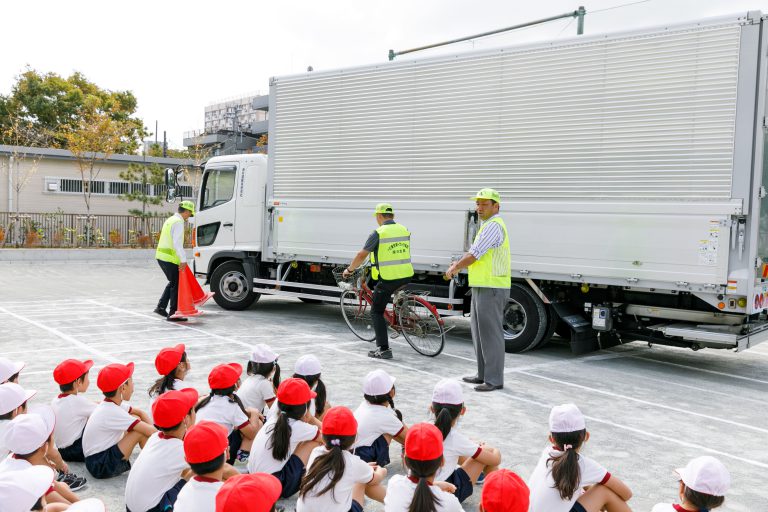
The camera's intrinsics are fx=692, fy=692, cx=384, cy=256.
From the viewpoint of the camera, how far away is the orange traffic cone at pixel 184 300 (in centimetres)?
1090

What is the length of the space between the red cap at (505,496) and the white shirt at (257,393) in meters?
2.72

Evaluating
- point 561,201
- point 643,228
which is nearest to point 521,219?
point 561,201

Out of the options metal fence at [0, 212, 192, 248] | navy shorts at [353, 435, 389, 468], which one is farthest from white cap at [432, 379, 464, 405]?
metal fence at [0, 212, 192, 248]

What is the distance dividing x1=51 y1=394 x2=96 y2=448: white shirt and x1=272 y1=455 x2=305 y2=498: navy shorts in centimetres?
142

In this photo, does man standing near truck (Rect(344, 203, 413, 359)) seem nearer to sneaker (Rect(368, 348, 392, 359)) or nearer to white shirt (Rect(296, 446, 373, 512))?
sneaker (Rect(368, 348, 392, 359))

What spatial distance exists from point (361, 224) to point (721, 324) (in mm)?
5055

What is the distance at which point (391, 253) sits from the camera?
843 cm

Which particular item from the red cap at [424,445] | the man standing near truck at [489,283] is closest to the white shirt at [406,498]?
the red cap at [424,445]

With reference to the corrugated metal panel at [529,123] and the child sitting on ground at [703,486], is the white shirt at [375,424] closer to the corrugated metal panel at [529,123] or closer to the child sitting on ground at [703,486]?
the child sitting on ground at [703,486]

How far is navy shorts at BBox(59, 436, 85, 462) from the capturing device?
4.57 m

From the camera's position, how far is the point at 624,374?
26.7ft

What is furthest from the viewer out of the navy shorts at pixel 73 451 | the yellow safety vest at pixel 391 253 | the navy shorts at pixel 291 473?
the yellow safety vest at pixel 391 253

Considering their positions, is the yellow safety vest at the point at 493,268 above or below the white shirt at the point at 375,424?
above

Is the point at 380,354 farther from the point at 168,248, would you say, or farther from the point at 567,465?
the point at 567,465
